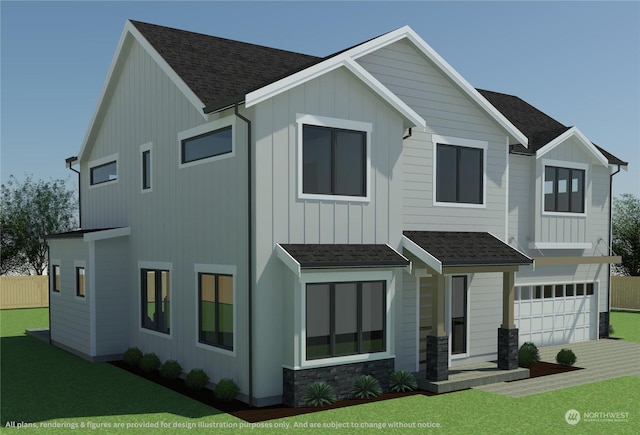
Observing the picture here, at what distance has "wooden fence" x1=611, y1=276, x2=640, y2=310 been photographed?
33056mm

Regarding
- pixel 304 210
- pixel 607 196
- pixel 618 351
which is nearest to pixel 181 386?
pixel 304 210

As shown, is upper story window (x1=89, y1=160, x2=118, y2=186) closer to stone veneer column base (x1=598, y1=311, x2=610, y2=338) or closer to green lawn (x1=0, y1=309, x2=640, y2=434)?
green lawn (x1=0, y1=309, x2=640, y2=434)

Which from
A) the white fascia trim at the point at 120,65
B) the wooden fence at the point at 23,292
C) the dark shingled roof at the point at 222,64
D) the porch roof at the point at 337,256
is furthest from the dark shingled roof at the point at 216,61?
the wooden fence at the point at 23,292

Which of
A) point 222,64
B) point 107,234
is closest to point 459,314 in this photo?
point 222,64

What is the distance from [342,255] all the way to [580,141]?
1147 centimetres

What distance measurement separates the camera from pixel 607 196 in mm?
22422

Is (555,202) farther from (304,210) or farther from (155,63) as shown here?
(155,63)

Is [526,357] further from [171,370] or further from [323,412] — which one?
[171,370]

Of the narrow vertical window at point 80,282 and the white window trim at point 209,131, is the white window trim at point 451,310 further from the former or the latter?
the narrow vertical window at point 80,282

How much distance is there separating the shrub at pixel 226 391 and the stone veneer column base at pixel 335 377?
102 cm

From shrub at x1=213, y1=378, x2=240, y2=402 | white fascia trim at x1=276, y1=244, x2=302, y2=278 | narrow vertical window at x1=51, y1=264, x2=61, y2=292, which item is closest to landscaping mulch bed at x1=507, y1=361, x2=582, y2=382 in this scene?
white fascia trim at x1=276, y1=244, x2=302, y2=278

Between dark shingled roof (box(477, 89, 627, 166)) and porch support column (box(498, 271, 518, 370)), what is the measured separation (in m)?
5.09

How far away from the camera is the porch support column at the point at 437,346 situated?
1405cm

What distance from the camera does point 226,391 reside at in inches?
502
